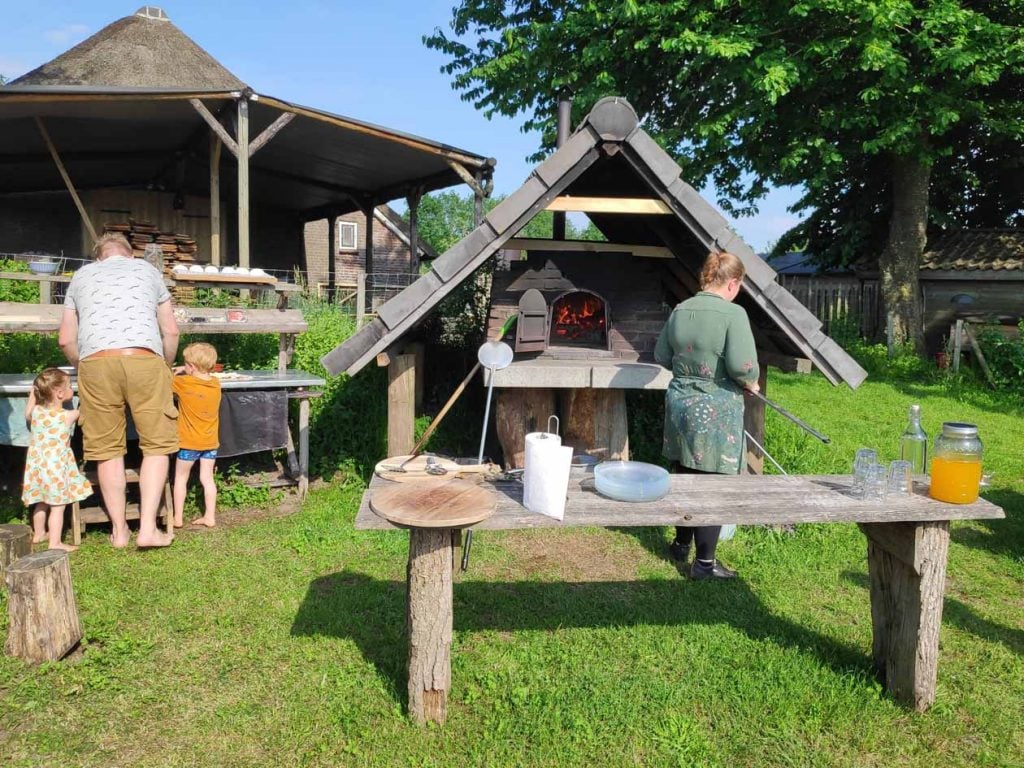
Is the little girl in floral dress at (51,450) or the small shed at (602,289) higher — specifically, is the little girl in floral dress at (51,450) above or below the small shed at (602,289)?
below

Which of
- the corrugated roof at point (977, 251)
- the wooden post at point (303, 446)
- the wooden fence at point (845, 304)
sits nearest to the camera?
the wooden post at point (303, 446)

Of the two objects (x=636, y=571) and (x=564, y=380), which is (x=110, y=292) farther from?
(x=636, y=571)

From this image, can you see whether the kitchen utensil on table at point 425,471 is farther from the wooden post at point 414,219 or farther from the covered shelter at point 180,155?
the wooden post at point 414,219

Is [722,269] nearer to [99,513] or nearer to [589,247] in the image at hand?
[589,247]

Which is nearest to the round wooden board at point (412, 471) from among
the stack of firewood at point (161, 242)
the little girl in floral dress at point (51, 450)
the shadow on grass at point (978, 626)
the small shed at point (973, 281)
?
the little girl in floral dress at point (51, 450)

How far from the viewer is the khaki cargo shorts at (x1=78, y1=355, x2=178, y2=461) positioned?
4.58 m

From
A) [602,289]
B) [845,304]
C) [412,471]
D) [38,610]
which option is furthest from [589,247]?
[845,304]

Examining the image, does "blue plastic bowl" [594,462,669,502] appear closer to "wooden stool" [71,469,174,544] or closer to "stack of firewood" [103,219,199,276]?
"wooden stool" [71,469,174,544]

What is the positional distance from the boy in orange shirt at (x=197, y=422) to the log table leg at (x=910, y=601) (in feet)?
14.7

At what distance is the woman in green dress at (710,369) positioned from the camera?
3981mm

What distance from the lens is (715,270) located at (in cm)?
408

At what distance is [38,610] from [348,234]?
82.4 ft

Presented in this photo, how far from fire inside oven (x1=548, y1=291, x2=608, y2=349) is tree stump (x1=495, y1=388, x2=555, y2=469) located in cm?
49

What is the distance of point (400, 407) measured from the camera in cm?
517
